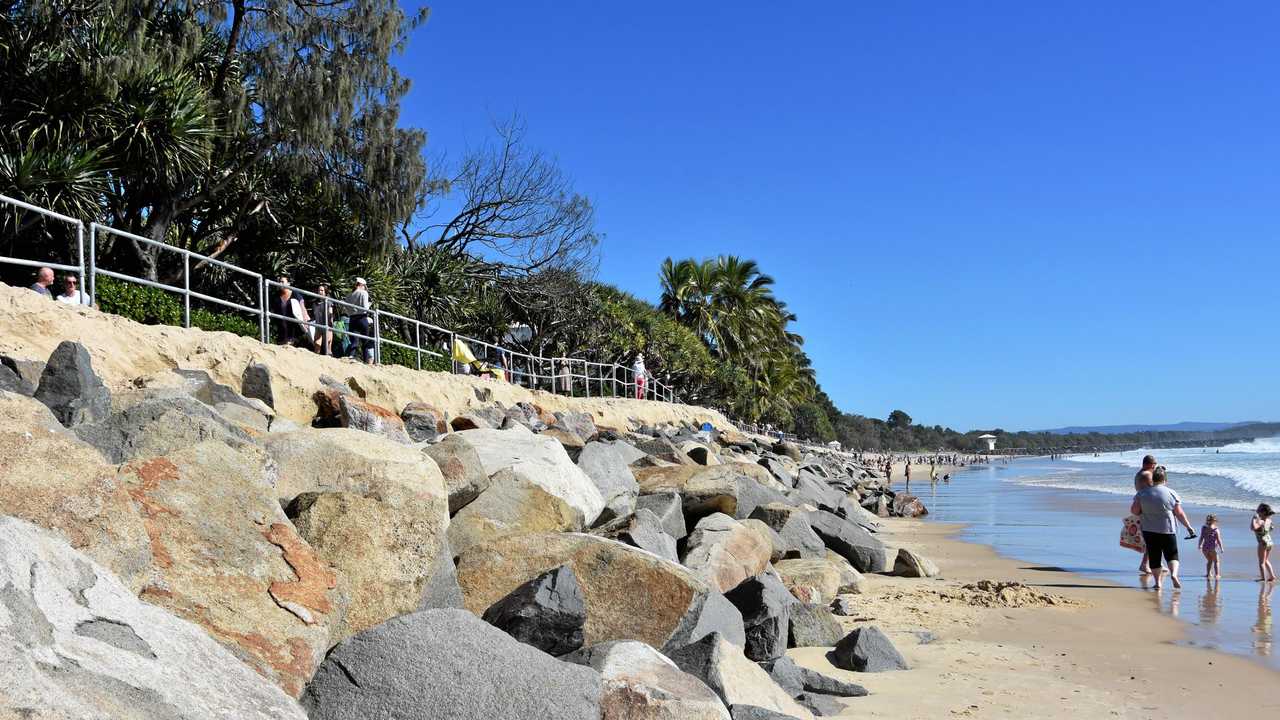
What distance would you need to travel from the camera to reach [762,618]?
5.71 meters

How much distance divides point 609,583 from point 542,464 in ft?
7.24

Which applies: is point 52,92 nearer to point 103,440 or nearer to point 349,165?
point 349,165

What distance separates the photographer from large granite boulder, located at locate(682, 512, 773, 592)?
6949 mm

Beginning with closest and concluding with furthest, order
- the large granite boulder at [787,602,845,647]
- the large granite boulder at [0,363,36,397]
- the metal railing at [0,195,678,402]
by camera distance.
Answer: the large granite boulder at [0,363,36,397] < the large granite boulder at [787,602,845,647] < the metal railing at [0,195,678,402]

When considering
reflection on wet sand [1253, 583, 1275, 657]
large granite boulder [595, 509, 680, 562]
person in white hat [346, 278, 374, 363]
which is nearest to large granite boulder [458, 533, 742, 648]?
large granite boulder [595, 509, 680, 562]

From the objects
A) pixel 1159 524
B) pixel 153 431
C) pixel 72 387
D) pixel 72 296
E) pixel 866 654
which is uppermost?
pixel 72 296

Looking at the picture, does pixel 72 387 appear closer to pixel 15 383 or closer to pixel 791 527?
pixel 15 383

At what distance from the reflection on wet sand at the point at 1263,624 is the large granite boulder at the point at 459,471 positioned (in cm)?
552

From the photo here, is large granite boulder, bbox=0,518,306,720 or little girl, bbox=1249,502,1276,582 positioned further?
little girl, bbox=1249,502,1276,582

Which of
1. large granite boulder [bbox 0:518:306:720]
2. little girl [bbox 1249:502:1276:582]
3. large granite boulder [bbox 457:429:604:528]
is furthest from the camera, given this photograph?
little girl [bbox 1249:502:1276:582]

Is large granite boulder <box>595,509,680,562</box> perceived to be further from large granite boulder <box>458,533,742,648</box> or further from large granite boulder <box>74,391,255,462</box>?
large granite boulder <box>74,391,255,462</box>

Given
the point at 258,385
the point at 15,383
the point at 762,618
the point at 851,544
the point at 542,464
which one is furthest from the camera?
the point at 851,544

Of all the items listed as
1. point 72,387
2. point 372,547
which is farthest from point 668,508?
point 72,387

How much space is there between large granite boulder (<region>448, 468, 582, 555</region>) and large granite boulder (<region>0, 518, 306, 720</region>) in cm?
280
